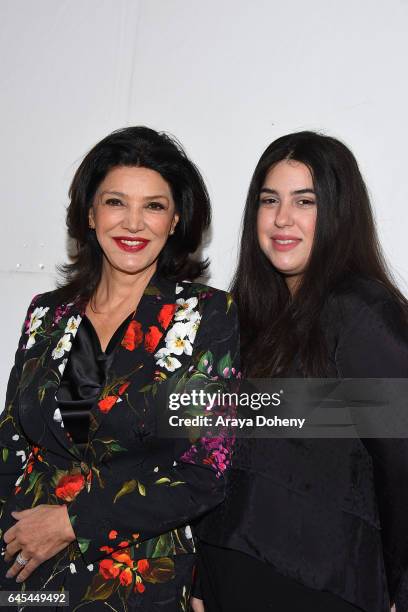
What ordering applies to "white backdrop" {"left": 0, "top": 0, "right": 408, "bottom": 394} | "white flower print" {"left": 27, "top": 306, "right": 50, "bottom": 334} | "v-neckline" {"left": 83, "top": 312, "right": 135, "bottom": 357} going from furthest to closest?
"white backdrop" {"left": 0, "top": 0, "right": 408, "bottom": 394} < "white flower print" {"left": 27, "top": 306, "right": 50, "bottom": 334} < "v-neckline" {"left": 83, "top": 312, "right": 135, "bottom": 357}

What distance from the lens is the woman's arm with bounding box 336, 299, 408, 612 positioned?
4.97 feet

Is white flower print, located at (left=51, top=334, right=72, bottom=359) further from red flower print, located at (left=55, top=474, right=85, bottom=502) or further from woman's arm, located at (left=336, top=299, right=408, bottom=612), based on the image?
woman's arm, located at (left=336, top=299, right=408, bottom=612)

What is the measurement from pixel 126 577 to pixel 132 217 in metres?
0.91

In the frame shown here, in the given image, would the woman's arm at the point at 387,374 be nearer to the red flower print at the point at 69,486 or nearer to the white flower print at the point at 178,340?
the white flower print at the point at 178,340

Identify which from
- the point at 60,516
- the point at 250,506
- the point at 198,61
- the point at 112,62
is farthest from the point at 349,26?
the point at 60,516

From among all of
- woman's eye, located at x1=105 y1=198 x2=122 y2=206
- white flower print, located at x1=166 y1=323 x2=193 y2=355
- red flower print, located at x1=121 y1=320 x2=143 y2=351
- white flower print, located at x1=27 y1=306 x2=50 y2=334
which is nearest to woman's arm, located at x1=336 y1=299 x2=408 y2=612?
white flower print, located at x1=166 y1=323 x2=193 y2=355

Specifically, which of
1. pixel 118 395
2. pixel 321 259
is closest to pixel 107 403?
pixel 118 395

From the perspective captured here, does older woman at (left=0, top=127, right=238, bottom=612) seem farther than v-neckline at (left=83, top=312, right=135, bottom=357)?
No

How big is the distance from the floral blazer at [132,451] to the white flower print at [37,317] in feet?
0.30

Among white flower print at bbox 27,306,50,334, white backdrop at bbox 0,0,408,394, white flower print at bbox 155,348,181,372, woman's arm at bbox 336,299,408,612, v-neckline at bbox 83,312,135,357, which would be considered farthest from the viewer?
white backdrop at bbox 0,0,408,394

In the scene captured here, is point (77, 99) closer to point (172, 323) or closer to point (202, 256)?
point (202, 256)

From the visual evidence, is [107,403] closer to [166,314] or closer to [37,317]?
[166,314]

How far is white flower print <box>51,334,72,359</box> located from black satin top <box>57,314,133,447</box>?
0.02m

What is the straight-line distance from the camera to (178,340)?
176 centimetres
